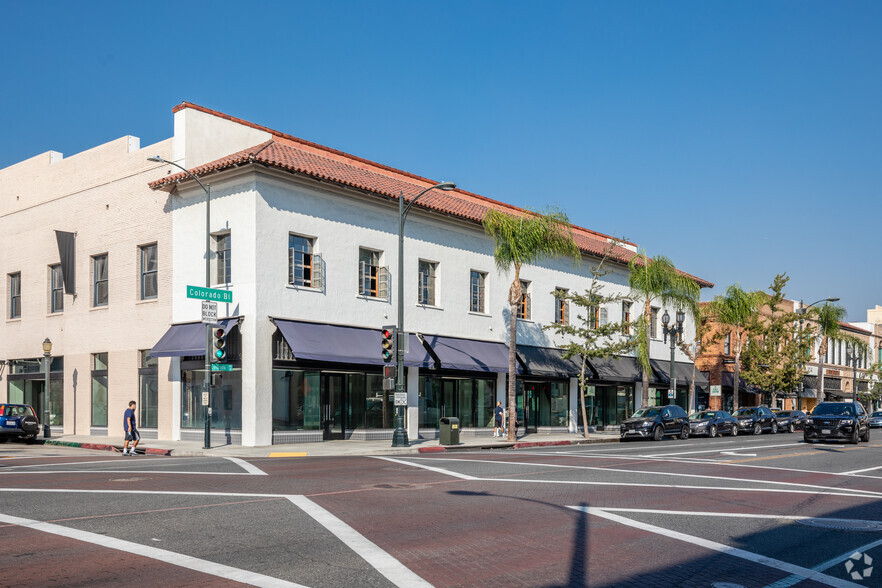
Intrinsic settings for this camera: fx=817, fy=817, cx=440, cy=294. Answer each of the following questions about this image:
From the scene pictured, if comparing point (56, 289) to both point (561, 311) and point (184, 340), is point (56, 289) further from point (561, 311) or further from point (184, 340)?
point (561, 311)

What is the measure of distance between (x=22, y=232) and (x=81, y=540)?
33.6 m

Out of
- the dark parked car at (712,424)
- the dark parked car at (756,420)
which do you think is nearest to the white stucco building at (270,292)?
the dark parked car at (712,424)

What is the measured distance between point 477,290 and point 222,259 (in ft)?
39.5

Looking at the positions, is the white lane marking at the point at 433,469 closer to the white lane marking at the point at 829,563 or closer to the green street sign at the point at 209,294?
the green street sign at the point at 209,294

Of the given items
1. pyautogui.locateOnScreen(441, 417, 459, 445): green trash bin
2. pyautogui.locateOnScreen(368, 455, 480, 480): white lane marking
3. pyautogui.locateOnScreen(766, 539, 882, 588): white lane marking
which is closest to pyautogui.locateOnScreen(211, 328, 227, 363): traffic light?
pyautogui.locateOnScreen(368, 455, 480, 480): white lane marking

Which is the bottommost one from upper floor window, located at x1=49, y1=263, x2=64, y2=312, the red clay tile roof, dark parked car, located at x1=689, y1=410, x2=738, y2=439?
dark parked car, located at x1=689, y1=410, x2=738, y2=439

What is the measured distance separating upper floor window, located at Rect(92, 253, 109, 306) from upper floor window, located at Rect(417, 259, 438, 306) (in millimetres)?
12901

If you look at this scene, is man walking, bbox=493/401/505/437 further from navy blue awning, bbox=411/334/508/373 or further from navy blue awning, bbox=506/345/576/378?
navy blue awning, bbox=506/345/576/378

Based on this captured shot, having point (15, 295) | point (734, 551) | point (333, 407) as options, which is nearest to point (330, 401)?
point (333, 407)

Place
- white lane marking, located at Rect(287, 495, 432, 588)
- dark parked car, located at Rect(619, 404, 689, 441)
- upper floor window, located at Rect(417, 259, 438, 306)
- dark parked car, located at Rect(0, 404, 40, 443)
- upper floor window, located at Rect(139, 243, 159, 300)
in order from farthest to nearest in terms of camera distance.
Answer: dark parked car, located at Rect(619, 404, 689, 441), upper floor window, located at Rect(417, 259, 438, 306), upper floor window, located at Rect(139, 243, 159, 300), dark parked car, located at Rect(0, 404, 40, 443), white lane marking, located at Rect(287, 495, 432, 588)

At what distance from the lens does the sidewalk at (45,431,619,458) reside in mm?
24766

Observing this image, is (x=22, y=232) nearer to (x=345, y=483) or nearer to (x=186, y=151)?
(x=186, y=151)

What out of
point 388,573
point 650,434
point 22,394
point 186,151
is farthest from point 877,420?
point 388,573

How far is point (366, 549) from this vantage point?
29.1 ft
